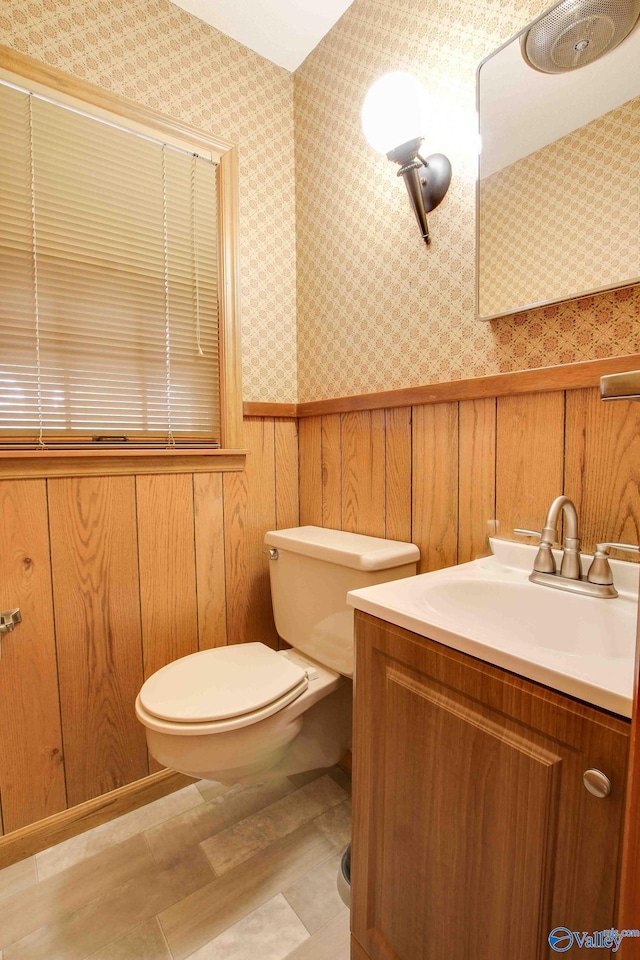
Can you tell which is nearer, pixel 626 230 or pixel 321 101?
pixel 626 230

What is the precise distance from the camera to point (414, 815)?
736 millimetres

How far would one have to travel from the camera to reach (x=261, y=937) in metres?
1.01

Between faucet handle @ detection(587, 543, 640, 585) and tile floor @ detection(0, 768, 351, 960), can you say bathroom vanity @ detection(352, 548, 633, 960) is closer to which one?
faucet handle @ detection(587, 543, 640, 585)

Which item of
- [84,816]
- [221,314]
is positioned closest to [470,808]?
[84,816]

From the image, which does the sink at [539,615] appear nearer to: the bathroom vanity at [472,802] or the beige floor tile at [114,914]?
the bathroom vanity at [472,802]

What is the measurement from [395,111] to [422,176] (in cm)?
16

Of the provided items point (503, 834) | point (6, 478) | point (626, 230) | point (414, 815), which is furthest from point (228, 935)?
point (626, 230)

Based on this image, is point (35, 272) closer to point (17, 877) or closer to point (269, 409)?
point (269, 409)

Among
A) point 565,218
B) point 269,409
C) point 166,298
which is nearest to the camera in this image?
point 565,218

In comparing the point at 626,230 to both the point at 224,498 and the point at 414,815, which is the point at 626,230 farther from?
the point at 224,498

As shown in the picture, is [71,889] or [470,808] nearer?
[470,808]

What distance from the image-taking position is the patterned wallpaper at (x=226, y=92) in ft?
4.02

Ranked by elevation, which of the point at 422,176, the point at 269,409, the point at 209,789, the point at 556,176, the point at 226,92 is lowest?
the point at 209,789

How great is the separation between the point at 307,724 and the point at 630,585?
3.02ft
